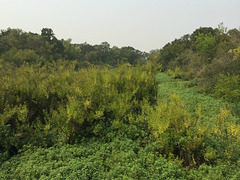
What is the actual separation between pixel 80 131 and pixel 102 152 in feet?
5.84

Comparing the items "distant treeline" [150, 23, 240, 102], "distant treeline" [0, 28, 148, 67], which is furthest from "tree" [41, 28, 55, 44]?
"distant treeline" [150, 23, 240, 102]

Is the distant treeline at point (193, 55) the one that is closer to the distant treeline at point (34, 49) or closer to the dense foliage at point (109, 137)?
the distant treeline at point (34, 49)

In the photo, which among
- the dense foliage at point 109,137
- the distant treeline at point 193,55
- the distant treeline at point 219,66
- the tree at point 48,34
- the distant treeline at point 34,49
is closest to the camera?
the dense foliage at point 109,137

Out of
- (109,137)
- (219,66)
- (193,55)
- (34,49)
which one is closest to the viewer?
(109,137)

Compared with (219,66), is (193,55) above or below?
above

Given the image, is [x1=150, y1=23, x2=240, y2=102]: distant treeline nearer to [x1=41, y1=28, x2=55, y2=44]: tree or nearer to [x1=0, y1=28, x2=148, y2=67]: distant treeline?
[x1=0, y1=28, x2=148, y2=67]: distant treeline

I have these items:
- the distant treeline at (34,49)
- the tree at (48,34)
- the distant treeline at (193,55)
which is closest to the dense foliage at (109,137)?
the distant treeline at (193,55)

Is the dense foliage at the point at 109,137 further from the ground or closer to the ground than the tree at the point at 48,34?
closer to the ground

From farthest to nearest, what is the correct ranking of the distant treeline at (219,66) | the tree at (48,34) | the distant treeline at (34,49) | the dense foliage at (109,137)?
the tree at (48,34), the distant treeline at (34,49), the distant treeline at (219,66), the dense foliage at (109,137)

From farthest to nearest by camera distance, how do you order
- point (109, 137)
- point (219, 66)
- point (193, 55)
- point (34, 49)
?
point (34, 49), point (193, 55), point (219, 66), point (109, 137)

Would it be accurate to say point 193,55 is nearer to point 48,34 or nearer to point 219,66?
point 219,66

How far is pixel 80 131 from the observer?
21.0ft

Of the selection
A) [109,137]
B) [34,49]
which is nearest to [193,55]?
[109,137]

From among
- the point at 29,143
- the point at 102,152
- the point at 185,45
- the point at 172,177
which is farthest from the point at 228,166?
the point at 185,45
